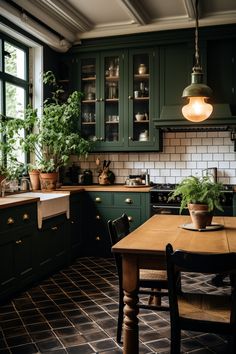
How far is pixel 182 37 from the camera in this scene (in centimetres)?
532

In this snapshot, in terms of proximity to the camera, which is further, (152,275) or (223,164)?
(223,164)

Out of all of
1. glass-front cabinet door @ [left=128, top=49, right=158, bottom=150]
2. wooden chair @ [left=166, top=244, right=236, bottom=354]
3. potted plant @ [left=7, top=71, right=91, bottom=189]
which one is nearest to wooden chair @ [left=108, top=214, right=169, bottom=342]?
wooden chair @ [left=166, top=244, right=236, bottom=354]

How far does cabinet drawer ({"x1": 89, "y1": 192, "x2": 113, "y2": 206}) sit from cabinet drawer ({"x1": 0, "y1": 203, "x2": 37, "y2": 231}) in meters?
1.37

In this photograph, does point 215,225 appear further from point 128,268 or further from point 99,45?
point 99,45

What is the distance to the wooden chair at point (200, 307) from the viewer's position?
205 centimetres

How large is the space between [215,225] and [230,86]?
2.63 meters

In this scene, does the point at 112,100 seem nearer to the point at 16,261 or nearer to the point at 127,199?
the point at 127,199

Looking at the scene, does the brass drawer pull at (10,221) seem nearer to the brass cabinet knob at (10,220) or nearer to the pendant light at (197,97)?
the brass cabinet knob at (10,220)

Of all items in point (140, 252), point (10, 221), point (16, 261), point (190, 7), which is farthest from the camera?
point (190, 7)

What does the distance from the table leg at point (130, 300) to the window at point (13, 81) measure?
2.60 metres

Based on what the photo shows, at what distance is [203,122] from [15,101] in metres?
2.35

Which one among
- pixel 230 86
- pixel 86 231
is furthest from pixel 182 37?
pixel 86 231

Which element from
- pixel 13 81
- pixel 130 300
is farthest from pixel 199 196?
pixel 13 81

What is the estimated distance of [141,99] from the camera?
5562 mm
